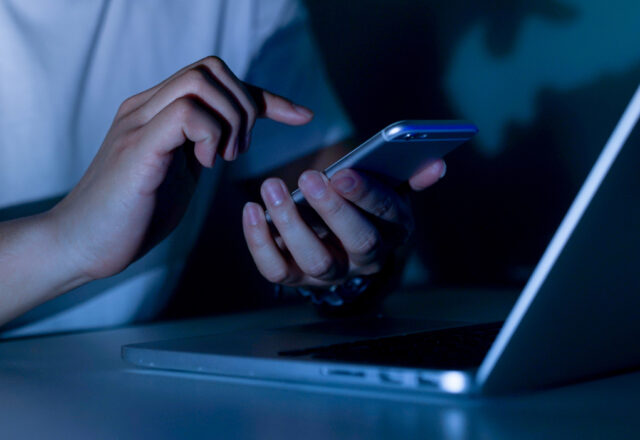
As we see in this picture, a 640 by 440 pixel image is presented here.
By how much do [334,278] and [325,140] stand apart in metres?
0.69

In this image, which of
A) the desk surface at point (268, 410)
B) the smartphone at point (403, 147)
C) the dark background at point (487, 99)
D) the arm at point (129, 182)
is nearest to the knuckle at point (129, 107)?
the arm at point (129, 182)

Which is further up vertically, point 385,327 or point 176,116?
point 176,116

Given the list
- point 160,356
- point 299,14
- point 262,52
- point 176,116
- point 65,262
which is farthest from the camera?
point 299,14

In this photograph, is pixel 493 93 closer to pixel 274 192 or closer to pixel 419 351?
pixel 274 192

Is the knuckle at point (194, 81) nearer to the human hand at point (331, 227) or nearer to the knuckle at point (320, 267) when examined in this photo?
the human hand at point (331, 227)

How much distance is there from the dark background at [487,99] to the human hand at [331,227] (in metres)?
0.46

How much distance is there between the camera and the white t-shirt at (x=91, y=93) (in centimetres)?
113

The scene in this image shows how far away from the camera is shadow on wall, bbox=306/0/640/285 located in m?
1.55

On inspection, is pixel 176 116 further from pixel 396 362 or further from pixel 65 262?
pixel 396 362

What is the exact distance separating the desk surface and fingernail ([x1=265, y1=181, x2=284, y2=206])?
0.26 m

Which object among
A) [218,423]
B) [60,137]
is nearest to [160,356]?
[218,423]

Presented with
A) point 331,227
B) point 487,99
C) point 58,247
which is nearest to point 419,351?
point 331,227

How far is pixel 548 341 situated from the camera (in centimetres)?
46

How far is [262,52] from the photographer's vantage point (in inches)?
62.3
